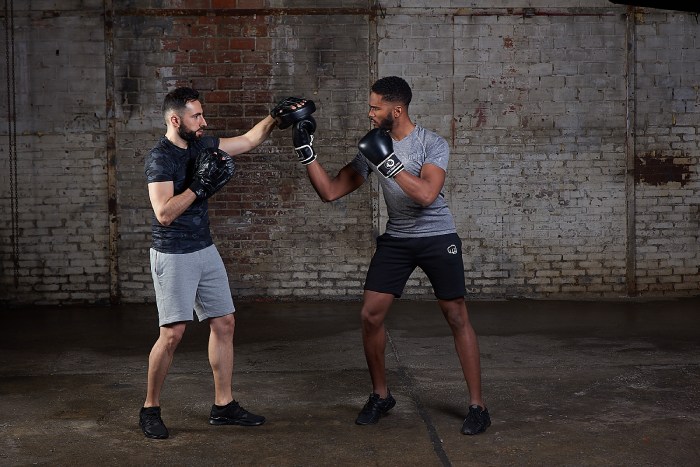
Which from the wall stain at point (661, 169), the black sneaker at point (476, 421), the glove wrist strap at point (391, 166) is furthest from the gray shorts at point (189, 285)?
the wall stain at point (661, 169)

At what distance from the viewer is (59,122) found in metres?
8.10

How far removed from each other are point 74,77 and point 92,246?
5.25 feet

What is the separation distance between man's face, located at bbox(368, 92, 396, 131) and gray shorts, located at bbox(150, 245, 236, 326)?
1.09 meters

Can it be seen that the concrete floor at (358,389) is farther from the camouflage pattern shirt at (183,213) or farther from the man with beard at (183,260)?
the camouflage pattern shirt at (183,213)

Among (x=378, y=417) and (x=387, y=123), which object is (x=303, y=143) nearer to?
(x=387, y=123)

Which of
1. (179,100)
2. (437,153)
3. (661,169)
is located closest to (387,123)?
(437,153)

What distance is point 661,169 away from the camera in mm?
8250

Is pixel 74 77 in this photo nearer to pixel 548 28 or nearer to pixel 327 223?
pixel 327 223

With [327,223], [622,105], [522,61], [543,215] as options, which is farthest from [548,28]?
[327,223]

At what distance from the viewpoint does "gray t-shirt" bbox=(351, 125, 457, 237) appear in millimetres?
4395

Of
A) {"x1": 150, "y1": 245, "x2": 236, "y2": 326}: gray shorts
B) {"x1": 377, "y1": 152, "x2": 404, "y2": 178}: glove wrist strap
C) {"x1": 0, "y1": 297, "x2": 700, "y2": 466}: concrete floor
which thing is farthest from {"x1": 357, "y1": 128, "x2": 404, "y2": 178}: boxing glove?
{"x1": 0, "y1": 297, "x2": 700, "y2": 466}: concrete floor

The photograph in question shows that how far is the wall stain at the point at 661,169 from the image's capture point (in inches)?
→ 324

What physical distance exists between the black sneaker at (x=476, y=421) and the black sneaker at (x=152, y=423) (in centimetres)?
148

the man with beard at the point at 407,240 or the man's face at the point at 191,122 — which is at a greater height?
the man's face at the point at 191,122
